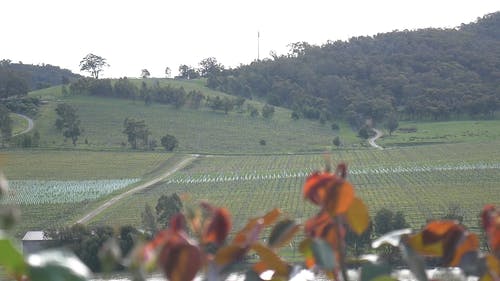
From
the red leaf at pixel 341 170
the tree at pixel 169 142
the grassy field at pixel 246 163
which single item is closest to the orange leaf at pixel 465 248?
the red leaf at pixel 341 170

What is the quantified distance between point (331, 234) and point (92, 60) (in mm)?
66291

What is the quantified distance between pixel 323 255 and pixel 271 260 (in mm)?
110

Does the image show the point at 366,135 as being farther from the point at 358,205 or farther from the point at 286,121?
the point at 358,205

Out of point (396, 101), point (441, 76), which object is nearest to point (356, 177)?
point (396, 101)

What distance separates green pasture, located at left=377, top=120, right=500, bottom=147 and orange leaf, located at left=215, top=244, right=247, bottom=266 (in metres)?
41.2

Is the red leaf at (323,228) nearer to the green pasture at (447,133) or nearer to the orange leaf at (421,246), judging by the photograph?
the orange leaf at (421,246)

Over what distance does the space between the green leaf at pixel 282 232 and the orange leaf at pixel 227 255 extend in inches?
2.9

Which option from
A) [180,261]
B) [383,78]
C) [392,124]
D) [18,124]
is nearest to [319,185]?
[180,261]

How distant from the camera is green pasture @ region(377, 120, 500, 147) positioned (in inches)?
1617

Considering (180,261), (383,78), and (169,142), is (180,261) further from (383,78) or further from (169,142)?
(383,78)

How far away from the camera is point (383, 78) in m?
55.0

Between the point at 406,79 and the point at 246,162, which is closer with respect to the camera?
the point at 246,162

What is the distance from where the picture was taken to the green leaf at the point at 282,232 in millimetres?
617

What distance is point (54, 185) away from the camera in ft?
92.9
